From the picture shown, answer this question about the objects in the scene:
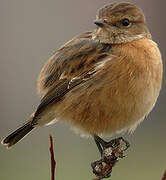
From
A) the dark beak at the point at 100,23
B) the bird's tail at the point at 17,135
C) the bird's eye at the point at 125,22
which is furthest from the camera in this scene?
the bird's tail at the point at 17,135

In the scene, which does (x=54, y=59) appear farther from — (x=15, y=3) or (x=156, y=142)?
(x=15, y=3)

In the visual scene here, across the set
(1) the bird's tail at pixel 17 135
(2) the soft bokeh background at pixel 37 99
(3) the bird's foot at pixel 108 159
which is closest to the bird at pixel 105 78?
(1) the bird's tail at pixel 17 135

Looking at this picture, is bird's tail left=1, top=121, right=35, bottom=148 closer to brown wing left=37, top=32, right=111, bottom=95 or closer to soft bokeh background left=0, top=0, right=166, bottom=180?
brown wing left=37, top=32, right=111, bottom=95

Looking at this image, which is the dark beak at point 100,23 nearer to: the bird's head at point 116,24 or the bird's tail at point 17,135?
the bird's head at point 116,24

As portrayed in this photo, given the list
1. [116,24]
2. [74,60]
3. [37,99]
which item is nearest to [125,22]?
[116,24]

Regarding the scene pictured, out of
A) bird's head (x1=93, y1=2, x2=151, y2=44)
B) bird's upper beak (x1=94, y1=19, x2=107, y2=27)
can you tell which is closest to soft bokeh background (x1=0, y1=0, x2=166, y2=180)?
bird's head (x1=93, y1=2, x2=151, y2=44)

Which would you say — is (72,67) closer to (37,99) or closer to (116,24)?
(116,24)
